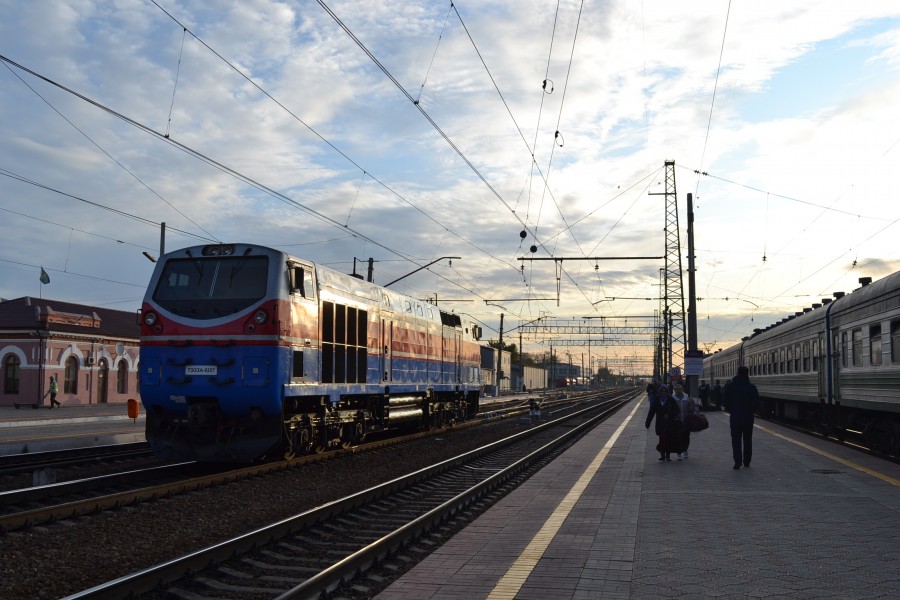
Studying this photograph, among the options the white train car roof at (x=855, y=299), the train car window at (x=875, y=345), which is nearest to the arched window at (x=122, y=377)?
the white train car roof at (x=855, y=299)

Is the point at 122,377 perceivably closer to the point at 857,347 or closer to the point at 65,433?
the point at 65,433

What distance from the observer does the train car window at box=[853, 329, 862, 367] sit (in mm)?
17812

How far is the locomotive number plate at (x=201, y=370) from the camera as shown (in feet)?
44.9

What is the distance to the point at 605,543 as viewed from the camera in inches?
313

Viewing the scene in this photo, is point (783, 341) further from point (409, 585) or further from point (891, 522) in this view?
point (409, 585)

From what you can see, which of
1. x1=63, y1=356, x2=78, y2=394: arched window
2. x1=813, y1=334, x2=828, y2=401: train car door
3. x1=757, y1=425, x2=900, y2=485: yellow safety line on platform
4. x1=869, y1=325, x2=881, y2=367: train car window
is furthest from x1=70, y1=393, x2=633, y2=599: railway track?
x1=63, y1=356, x2=78, y2=394: arched window

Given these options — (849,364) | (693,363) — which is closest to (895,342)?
(849,364)

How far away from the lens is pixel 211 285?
569 inches

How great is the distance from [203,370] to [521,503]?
593cm

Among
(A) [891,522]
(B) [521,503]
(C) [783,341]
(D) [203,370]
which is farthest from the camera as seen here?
(C) [783,341]

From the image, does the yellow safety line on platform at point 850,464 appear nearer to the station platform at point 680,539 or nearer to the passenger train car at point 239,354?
the station platform at point 680,539

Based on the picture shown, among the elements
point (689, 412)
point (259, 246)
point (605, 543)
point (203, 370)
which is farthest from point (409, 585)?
point (689, 412)

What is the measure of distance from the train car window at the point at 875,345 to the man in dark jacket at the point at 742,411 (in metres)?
3.39

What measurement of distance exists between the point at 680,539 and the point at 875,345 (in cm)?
1053
